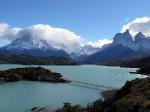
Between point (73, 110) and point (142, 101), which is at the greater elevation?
point (142, 101)

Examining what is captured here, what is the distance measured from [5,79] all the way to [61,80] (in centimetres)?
2899

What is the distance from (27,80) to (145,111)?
137552 mm

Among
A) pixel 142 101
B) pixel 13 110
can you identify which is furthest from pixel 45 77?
pixel 142 101

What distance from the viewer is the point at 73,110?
208 ft

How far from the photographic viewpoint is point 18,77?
535 ft

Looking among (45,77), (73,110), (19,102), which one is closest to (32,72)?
(45,77)

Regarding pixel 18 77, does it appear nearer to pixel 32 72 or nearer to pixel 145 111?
pixel 32 72

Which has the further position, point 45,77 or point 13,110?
point 45,77

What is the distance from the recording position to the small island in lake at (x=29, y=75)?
527 ft

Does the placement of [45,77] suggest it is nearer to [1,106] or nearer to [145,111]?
[1,106]

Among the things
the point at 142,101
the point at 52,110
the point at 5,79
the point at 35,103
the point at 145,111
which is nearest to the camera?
the point at 145,111

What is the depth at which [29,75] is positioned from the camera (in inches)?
6831

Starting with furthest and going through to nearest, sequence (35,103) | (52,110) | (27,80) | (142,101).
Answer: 1. (27,80)
2. (35,103)
3. (52,110)
4. (142,101)

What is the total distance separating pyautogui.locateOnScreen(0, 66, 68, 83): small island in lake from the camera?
160750mm
